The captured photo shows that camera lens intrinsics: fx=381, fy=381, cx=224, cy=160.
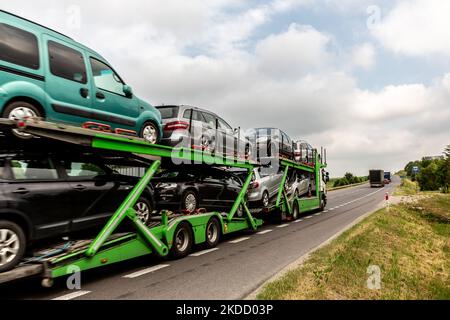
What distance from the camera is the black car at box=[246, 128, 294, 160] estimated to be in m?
13.3

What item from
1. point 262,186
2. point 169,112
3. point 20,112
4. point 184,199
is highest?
point 169,112

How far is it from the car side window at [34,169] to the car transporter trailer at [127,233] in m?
0.34

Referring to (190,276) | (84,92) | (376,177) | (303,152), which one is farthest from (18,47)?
(376,177)

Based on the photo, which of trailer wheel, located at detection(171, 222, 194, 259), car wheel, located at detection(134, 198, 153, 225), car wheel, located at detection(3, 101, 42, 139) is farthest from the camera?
trailer wheel, located at detection(171, 222, 194, 259)

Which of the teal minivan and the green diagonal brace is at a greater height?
the teal minivan

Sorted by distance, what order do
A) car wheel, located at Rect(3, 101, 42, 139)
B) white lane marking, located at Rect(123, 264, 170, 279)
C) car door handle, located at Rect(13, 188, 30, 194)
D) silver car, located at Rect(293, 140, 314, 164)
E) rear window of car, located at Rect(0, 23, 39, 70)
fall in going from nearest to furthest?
car door handle, located at Rect(13, 188, 30, 194) → car wheel, located at Rect(3, 101, 42, 139) → rear window of car, located at Rect(0, 23, 39, 70) → white lane marking, located at Rect(123, 264, 170, 279) → silver car, located at Rect(293, 140, 314, 164)

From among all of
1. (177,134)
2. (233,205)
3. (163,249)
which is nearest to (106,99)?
(177,134)

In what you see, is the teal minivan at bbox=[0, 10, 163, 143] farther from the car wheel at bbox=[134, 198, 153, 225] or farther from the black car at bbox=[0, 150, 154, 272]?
the car wheel at bbox=[134, 198, 153, 225]

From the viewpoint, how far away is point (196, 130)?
909cm

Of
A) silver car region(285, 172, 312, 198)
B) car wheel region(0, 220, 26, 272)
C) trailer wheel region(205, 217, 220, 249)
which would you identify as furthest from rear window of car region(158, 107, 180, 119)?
silver car region(285, 172, 312, 198)

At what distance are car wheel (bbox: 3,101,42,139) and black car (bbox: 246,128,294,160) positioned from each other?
8.04 meters

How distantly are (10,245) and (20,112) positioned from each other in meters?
1.74

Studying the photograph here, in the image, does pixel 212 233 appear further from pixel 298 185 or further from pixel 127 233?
pixel 298 185
